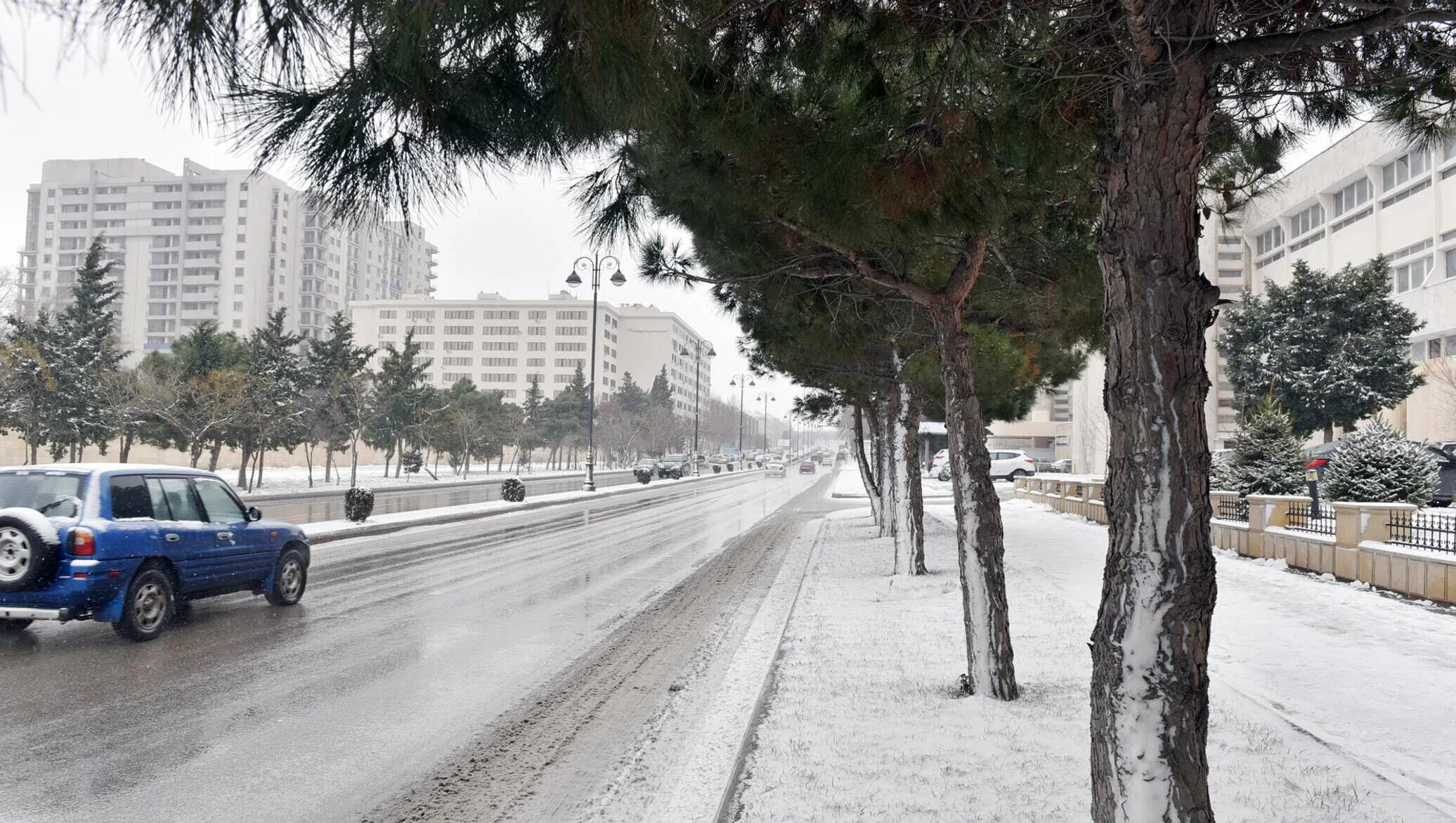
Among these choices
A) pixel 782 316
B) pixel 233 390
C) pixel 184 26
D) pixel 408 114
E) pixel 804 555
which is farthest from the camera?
pixel 233 390

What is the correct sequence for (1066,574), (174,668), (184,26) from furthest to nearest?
(1066,574) → (174,668) → (184,26)

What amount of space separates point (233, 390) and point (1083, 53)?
1467 inches

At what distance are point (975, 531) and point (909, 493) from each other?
614 cm

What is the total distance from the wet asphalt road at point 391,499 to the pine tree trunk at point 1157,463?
1761cm

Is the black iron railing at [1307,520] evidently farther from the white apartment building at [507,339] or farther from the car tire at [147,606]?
the white apartment building at [507,339]

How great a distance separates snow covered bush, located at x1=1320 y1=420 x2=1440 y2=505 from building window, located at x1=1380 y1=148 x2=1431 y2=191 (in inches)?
1301

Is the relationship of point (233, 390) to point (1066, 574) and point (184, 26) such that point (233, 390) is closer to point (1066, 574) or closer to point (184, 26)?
point (1066, 574)

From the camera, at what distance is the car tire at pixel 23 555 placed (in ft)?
23.7

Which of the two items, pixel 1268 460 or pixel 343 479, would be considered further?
pixel 343 479

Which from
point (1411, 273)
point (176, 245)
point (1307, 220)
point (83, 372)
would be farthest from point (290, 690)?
point (176, 245)

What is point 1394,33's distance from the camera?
445 centimetres

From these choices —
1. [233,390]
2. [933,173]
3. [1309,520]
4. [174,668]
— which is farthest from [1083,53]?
[233,390]

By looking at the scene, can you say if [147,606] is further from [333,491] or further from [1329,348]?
[1329,348]

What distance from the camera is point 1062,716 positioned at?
5629mm
